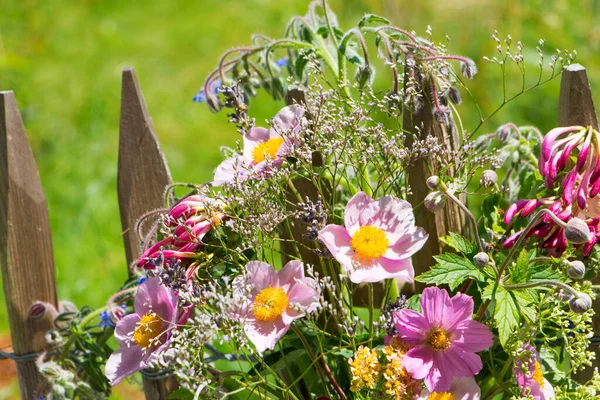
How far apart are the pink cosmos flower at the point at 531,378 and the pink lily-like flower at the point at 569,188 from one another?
163 mm

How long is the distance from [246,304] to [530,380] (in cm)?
44

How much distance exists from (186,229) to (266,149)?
7.2 inches

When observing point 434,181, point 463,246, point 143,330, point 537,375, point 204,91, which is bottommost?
point 537,375

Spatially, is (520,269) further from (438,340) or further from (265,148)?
(265,148)

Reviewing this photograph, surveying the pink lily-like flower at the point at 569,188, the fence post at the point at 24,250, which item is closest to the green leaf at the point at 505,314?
the pink lily-like flower at the point at 569,188

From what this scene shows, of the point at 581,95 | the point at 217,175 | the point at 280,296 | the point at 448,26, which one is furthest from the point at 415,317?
the point at 448,26

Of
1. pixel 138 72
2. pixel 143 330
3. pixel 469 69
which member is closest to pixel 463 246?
pixel 469 69

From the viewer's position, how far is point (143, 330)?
3.66 ft

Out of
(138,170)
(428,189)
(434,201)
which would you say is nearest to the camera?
(434,201)

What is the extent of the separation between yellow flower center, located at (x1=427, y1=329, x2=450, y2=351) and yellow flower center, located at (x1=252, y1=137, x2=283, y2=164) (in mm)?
363

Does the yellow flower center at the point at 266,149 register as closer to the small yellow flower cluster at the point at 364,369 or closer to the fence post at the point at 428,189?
the fence post at the point at 428,189

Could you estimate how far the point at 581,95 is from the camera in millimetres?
1257

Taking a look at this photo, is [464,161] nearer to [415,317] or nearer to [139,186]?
[415,317]

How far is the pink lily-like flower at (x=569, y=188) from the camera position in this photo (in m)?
1.02
